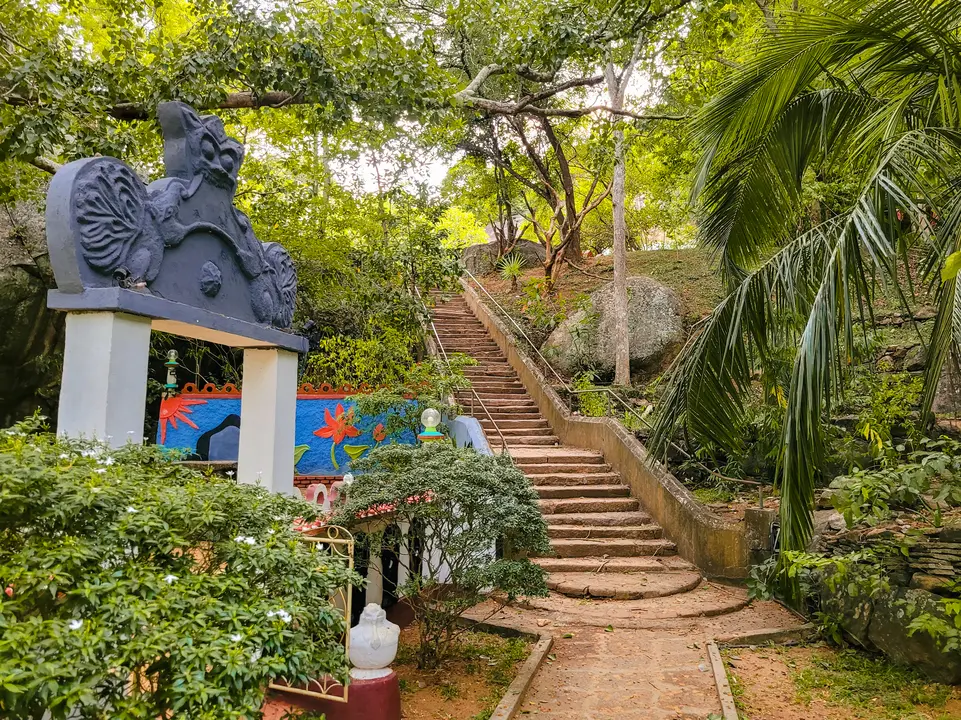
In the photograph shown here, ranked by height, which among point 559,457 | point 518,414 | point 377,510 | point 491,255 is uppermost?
point 491,255

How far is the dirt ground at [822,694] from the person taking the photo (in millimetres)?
4505

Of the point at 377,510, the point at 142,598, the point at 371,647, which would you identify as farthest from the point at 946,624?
the point at 142,598

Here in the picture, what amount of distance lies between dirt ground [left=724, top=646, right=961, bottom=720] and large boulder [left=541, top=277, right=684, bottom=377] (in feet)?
29.2

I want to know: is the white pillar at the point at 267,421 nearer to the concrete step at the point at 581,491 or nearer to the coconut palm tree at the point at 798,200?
the coconut palm tree at the point at 798,200

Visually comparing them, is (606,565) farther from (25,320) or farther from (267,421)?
(25,320)

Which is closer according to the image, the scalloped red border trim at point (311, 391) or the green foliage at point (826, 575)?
the green foliage at point (826, 575)

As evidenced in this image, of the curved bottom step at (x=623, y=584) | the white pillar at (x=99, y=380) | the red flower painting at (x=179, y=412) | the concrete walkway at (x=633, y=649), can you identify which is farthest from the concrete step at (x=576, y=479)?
the white pillar at (x=99, y=380)

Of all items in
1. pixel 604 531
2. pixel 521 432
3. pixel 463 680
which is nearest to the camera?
pixel 463 680

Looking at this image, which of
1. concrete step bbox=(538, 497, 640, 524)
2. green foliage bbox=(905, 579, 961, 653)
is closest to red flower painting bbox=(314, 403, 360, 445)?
concrete step bbox=(538, 497, 640, 524)

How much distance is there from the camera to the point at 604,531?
27.2 ft

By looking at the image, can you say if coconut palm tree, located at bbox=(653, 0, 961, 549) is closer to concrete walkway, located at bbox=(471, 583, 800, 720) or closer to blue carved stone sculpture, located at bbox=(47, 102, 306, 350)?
concrete walkway, located at bbox=(471, 583, 800, 720)

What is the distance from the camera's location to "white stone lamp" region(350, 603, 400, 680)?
4.12 meters

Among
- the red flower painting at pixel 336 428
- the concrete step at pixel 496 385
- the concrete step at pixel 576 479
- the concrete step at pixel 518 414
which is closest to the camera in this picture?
the concrete step at pixel 576 479

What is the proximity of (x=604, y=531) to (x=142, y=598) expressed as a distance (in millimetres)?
6674
